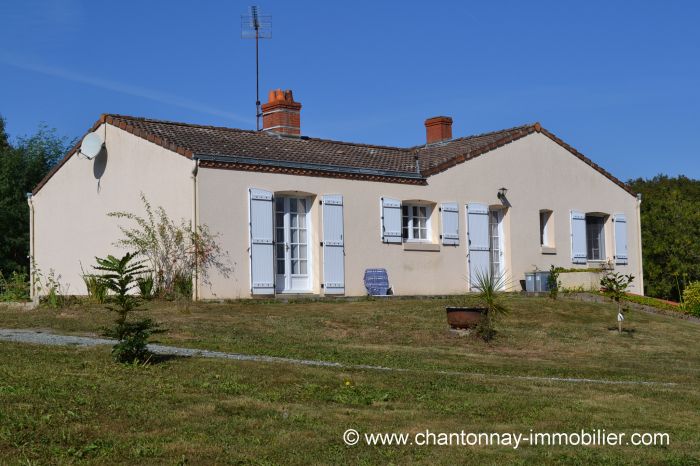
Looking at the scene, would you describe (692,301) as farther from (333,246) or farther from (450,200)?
(333,246)

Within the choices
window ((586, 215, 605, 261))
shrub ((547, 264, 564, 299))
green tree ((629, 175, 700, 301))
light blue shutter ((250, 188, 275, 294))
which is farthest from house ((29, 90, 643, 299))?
green tree ((629, 175, 700, 301))

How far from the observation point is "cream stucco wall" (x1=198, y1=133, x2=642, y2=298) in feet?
60.5

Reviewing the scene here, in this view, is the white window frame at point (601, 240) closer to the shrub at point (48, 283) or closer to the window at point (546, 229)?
the window at point (546, 229)

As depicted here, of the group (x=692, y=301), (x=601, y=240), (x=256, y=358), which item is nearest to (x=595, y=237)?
(x=601, y=240)

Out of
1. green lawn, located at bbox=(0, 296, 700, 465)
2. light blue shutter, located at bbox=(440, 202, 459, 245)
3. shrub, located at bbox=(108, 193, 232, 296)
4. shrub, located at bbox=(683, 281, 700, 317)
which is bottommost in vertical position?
green lawn, located at bbox=(0, 296, 700, 465)

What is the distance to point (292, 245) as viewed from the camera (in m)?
19.8

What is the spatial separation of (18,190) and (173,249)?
12.9 meters

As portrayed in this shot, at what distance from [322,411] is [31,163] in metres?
24.7

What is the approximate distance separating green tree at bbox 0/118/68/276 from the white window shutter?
36.9ft

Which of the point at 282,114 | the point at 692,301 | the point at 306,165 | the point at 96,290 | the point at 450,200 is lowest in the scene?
the point at 692,301

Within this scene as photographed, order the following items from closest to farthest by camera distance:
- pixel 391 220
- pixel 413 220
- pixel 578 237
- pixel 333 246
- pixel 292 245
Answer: pixel 292 245 → pixel 333 246 → pixel 391 220 → pixel 413 220 → pixel 578 237

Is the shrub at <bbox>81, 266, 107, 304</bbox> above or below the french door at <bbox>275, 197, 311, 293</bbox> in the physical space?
below

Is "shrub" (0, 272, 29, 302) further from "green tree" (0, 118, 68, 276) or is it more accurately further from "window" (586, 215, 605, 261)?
"window" (586, 215, 605, 261)

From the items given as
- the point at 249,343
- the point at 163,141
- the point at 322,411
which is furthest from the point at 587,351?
the point at 163,141
